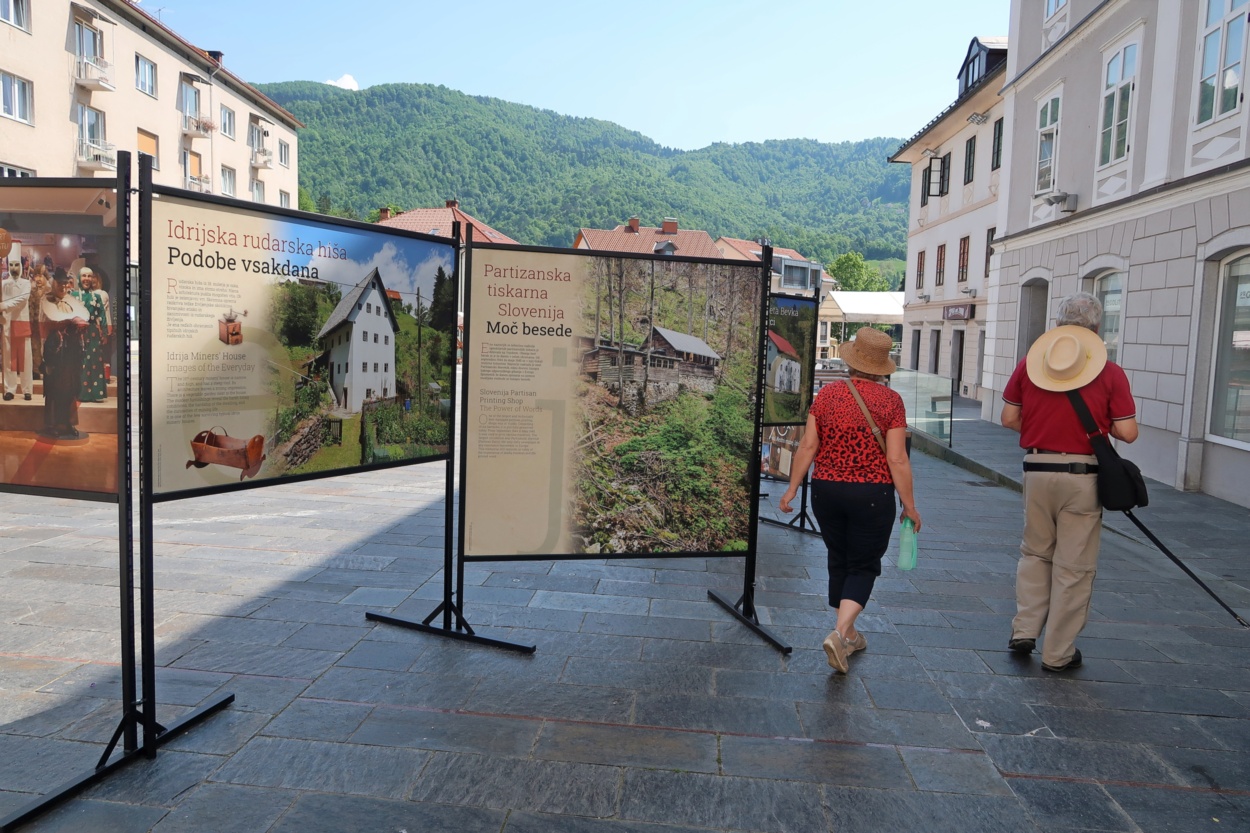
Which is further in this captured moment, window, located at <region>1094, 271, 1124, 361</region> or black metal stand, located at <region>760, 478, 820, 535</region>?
window, located at <region>1094, 271, 1124, 361</region>

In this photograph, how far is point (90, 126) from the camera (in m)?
31.0

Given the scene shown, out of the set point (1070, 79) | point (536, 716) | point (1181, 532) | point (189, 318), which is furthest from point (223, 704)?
point (1070, 79)

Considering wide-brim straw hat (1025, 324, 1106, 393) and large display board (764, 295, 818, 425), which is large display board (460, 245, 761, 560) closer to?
wide-brim straw hat (1025, 324, 1106, 393)

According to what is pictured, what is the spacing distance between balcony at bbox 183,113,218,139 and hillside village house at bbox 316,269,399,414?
39.6 metres

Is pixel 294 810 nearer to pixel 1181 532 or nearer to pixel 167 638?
pixel 167 638

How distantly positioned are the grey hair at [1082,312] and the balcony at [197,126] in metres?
40.7

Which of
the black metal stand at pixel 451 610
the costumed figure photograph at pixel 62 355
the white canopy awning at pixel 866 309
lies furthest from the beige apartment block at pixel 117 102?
the white canopy awning at pixel 866 309

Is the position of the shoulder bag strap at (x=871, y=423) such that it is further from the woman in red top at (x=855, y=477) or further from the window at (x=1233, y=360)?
the window at (x=1233, y=360)

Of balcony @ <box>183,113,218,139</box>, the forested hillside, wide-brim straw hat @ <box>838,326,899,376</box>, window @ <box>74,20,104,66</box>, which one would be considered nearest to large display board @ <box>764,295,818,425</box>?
wide-brim straw hat @ <box>838,326,899,376</box>

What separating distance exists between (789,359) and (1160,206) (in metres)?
7.52

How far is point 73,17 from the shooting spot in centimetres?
2931

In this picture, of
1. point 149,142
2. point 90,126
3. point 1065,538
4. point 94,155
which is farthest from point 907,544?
point 149,142

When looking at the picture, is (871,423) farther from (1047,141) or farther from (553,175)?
(553,175)

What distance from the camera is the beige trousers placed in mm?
4703
